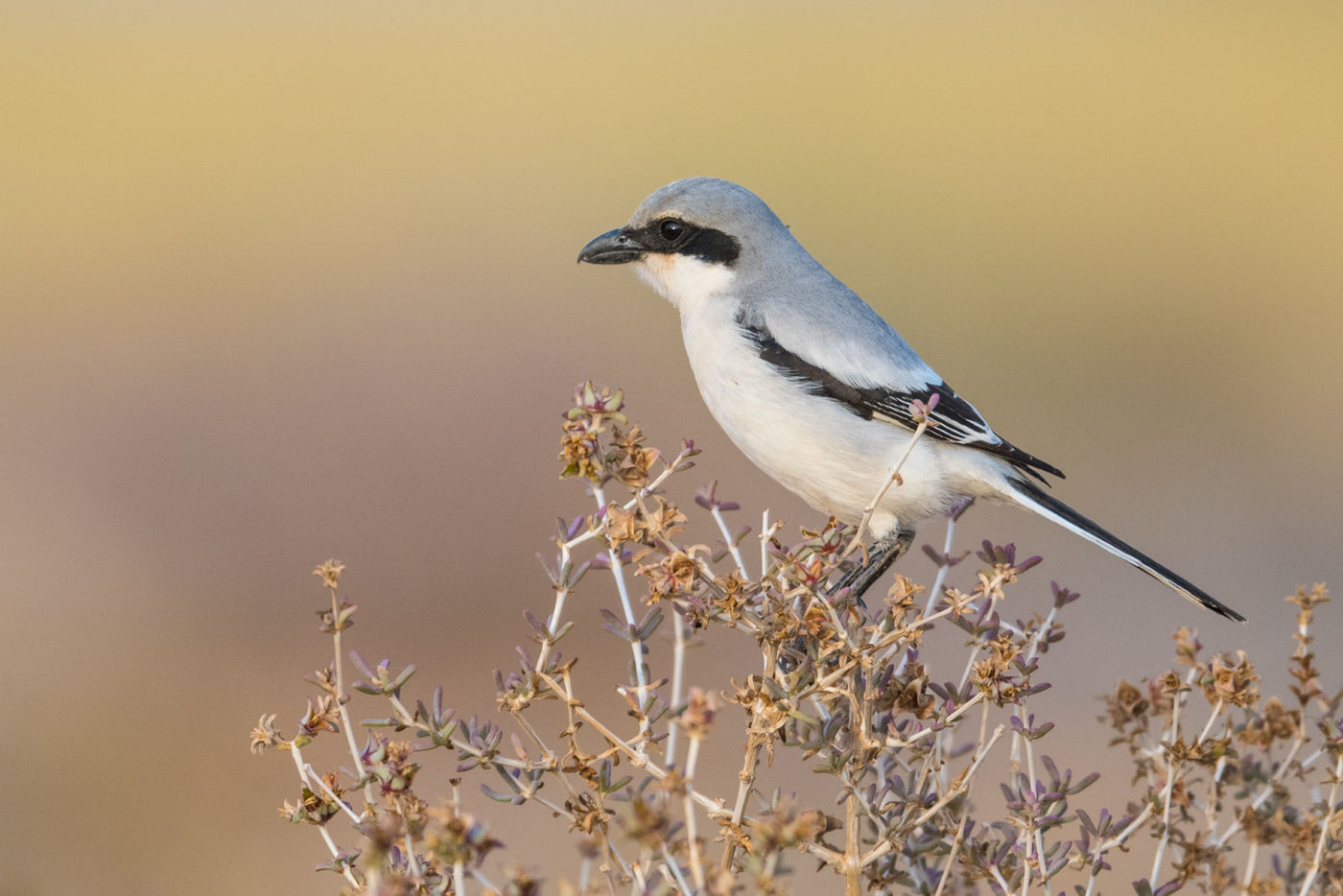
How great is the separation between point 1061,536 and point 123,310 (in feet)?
24.2

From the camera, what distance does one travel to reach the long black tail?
3133 millimetres

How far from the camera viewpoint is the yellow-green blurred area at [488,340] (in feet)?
21.1

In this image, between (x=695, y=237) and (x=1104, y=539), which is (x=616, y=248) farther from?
(x=1104, y=539)

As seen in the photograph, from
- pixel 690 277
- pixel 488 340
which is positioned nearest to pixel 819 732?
pixel 690 277

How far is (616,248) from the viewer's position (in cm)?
378

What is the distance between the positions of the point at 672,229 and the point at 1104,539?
4.75ft

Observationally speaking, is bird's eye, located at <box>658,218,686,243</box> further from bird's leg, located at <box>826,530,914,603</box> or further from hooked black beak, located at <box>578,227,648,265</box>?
bird's leg, located at <box>826,530,914,603</box>

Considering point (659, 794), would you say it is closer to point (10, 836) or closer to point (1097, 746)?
point (10, 836)

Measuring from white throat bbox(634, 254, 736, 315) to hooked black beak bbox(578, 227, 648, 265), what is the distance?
4 centimetres

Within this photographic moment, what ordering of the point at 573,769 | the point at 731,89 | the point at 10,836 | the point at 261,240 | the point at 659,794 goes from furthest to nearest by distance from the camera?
the point at 731,89 < the point at 261,240 < the point at 10,836 < the point at 573,769 < the point at 659,794

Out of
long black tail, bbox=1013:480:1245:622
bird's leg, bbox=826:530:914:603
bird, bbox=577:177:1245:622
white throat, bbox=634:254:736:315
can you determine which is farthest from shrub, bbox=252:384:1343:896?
white throat, bbox=634:254:736:315

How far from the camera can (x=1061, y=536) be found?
8.01 meters

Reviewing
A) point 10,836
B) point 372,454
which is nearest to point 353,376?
point 372,454

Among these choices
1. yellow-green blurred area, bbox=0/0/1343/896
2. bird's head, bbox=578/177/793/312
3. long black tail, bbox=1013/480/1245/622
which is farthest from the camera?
yellow-green blurred area, bbox=0/0/1343/896
